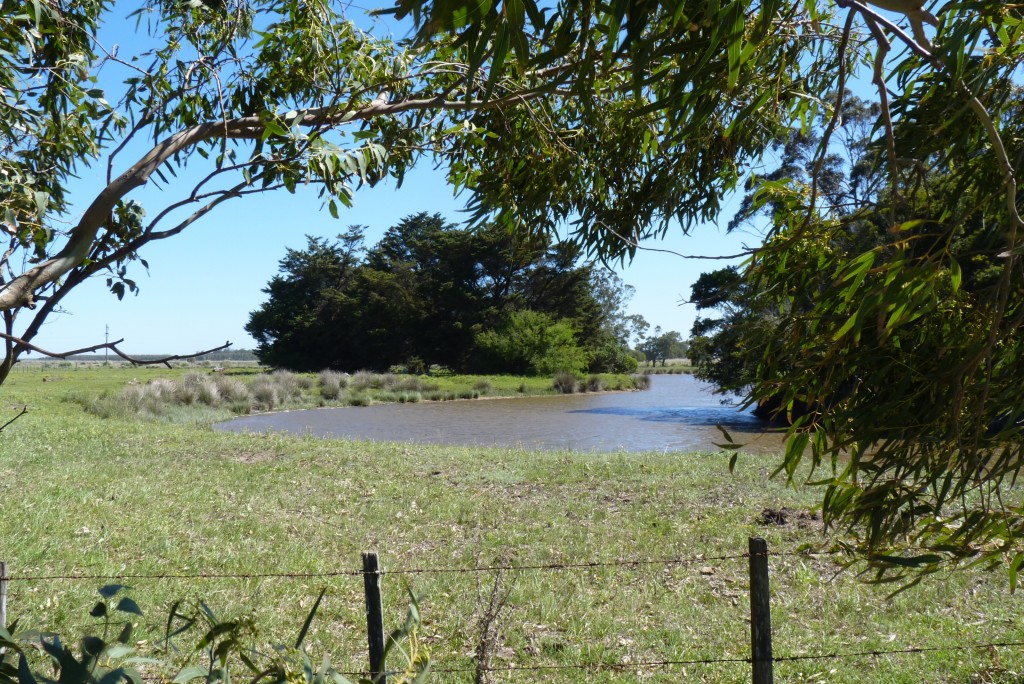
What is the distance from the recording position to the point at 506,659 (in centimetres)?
395

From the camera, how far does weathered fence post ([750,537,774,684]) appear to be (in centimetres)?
280

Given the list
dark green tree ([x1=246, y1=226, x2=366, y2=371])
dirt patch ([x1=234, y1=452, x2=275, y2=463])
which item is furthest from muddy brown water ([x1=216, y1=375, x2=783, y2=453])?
dark green tree ([x1=246, y1=226, x2=366, y2=371])

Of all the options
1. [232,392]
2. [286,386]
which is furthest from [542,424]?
[286,386]

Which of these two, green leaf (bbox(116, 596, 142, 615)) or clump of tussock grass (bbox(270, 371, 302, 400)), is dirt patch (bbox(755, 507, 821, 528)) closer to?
green leaf (bbox(116, 596, 142, 615))

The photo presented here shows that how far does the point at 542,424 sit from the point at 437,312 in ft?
84.1

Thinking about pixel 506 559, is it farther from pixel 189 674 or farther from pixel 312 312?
pixel 312 312

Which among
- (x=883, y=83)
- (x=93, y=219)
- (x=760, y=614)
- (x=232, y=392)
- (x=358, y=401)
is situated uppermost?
(x=883, y=83)

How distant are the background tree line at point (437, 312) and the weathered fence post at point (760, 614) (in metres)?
35.4

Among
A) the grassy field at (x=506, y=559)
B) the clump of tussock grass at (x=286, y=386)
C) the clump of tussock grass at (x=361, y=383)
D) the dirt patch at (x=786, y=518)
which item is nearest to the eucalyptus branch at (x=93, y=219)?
the grassy field at (x=506, y=559)

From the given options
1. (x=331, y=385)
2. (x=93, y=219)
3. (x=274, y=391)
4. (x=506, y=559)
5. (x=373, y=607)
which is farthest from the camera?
(x=331, y=385)

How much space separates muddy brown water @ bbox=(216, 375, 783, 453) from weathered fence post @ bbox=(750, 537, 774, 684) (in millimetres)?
9103

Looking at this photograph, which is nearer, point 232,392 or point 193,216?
point 193,216

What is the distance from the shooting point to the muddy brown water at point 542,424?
601 inches

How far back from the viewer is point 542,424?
19.4 m
